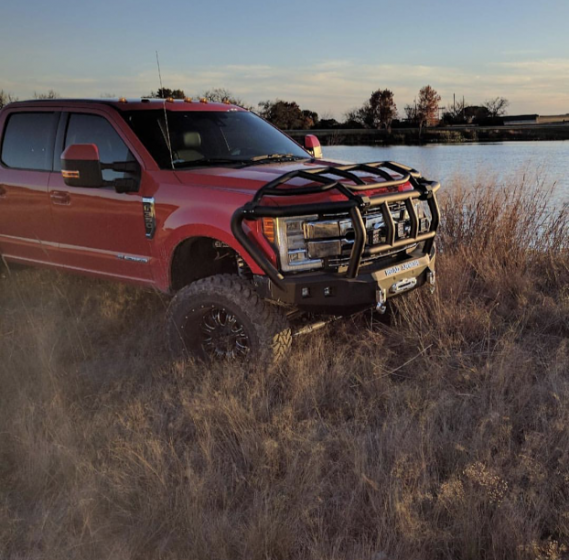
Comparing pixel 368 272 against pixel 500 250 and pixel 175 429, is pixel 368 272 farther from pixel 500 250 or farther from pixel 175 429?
pixel 500 250

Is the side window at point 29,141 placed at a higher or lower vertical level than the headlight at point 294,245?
higher

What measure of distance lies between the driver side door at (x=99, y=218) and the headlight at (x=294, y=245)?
50.1 inches

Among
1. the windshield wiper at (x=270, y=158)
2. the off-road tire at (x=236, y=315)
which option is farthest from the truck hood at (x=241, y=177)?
the off-road tire at (x=236, y=315)

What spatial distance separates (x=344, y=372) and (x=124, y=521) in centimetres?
190

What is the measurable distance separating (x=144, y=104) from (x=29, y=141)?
4.42ft

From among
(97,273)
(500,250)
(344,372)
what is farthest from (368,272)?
(500,250)

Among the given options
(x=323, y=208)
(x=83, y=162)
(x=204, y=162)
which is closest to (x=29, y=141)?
(x=83, y=162)

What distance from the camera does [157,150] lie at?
5.00 metres

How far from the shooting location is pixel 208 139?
5383mm

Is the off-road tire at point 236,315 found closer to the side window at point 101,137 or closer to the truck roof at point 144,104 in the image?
the side window at point 101,137

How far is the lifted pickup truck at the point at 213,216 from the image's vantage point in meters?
4.20

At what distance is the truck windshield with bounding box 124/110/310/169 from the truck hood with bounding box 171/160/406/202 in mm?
280

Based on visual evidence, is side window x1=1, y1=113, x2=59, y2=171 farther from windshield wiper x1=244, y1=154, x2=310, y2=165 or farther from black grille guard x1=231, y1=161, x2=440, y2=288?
black grille guard x1=231, y1=161, x2=440, y2=288

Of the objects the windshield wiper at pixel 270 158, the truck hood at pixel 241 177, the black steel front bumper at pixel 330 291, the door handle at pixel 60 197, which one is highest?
the windshield wiper at pixel 270 158
